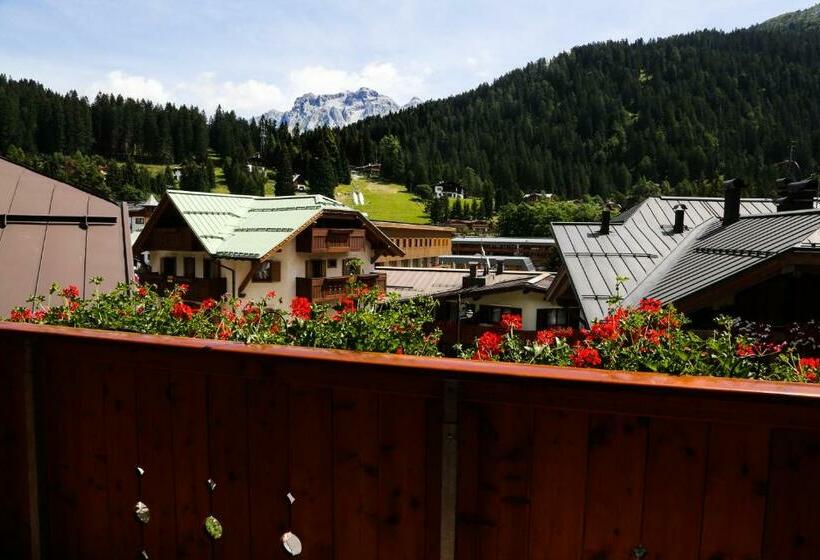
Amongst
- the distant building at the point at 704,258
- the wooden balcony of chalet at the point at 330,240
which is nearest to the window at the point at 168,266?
the wooden balcony of chalet at the point at 330,240

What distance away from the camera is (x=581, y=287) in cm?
1062

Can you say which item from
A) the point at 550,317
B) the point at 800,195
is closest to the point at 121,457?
the point at 800,195

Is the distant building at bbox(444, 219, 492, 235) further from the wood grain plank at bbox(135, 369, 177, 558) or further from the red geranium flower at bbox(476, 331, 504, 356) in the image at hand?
the wood grain plank at bbox(135, 369, 177, 558)

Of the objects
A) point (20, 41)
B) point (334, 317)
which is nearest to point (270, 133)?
point (20, 41)

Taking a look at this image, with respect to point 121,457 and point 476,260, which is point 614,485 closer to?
point 121,457

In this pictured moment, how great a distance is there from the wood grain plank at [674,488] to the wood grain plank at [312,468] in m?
1.05

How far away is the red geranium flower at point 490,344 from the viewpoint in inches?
116

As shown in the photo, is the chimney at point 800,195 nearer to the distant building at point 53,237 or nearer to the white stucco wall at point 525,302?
the white stucco wall at point 525,302

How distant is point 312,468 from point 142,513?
2.74 ft

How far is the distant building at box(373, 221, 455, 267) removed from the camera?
5494 cm

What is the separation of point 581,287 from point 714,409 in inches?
366

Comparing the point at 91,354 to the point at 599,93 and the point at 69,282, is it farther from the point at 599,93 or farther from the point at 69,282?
the point at 599,93

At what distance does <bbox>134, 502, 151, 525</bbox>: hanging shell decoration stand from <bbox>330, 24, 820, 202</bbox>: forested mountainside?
118 m

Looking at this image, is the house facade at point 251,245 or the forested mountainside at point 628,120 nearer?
the house facade at point 251,245
